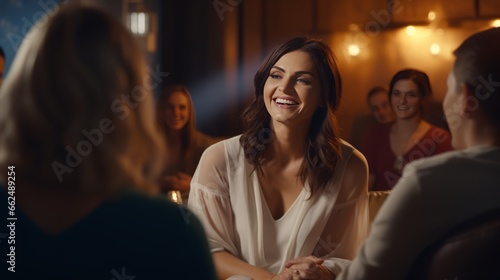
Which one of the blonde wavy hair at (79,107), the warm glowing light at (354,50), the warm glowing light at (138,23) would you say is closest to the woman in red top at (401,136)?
the warm glowing light at (354,50)

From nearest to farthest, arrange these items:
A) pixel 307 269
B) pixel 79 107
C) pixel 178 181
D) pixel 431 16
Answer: pixel 79 107
pixel 307 269
pixel 178 181
pixel 431 16

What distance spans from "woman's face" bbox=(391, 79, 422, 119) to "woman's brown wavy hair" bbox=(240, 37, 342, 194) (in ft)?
0.42

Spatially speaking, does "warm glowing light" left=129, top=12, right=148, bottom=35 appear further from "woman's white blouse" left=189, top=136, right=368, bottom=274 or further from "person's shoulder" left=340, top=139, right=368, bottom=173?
"person's shoulder" left=340, top=139, right=368, bottom=173

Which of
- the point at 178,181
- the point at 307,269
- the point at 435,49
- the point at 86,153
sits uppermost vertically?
the point at 435,49

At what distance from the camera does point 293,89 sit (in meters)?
1.01

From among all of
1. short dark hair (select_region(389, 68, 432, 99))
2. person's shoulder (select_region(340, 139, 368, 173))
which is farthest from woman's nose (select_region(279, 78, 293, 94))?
short dark hair (select_region(389, 68, 432, 99))

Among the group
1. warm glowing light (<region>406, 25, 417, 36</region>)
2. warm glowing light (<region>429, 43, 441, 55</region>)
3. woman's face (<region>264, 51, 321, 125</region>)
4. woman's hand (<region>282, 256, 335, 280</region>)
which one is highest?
warm glowing light (<region>406, 25, 417, 36</region>)

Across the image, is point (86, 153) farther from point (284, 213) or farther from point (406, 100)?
point (406, 100)

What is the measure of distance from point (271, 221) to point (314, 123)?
6.3 inches

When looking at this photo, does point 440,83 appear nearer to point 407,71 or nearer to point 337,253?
point 407,71

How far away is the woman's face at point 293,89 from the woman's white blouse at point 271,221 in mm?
99

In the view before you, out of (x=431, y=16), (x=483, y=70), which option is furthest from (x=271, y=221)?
(x=431, y=16)

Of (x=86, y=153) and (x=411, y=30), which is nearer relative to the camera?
(x=86, y=153)

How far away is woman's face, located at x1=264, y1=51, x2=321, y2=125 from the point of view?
1.01 metres
